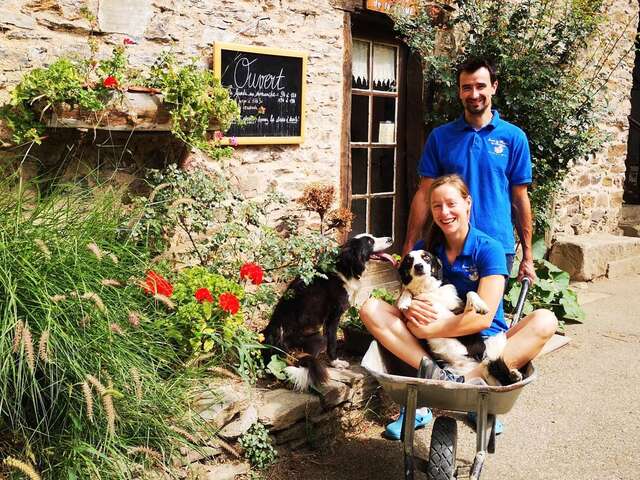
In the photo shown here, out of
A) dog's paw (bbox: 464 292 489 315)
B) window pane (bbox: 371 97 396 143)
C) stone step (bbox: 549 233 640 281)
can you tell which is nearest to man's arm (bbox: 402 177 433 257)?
dog's paw (bbox: 464 292 489 315)

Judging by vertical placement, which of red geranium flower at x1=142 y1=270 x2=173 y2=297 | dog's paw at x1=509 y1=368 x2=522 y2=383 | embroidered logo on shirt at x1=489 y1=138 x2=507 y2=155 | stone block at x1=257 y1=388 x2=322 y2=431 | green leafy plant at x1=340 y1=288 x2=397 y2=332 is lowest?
stone block at x1=257 y1=388 x2=322 y2=431

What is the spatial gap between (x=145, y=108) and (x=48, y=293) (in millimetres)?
1326

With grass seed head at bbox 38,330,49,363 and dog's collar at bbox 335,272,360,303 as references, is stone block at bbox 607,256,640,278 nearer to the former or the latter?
dog's collar at bbox 335,272,360,303

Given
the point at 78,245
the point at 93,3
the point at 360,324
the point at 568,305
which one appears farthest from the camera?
the point at 568,305

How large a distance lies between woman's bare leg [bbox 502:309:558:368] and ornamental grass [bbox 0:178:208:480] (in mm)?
1401

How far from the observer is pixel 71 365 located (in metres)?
2.56

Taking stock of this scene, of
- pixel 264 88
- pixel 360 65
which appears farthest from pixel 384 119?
pixel 264 88

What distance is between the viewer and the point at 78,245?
294 cm

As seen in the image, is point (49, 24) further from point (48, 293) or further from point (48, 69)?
point (48, 293)

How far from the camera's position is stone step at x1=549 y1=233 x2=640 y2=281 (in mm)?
7270

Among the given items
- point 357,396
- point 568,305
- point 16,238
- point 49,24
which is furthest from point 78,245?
point 568,305

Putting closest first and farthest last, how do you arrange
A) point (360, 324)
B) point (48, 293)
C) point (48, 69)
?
point (48, 293), point (48, 69), point (360, 324)

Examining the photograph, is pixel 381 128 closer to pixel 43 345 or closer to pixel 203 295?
pixel 203 295

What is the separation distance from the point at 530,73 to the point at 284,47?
2.35 meters
